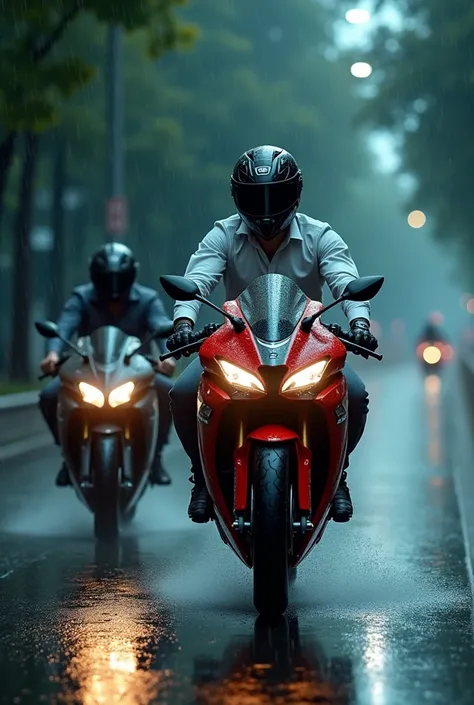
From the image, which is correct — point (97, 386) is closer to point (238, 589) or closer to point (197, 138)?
point (238, 589)

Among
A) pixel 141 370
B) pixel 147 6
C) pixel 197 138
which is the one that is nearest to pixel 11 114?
pixel 147 6

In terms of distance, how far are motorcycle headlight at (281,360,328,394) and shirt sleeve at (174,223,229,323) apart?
0.91m

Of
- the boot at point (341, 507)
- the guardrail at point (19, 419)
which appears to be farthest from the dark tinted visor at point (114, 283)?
the guardrail at point (19, 419)

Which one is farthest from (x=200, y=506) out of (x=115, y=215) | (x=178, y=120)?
(x=178, y=120)

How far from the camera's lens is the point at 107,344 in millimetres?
10055

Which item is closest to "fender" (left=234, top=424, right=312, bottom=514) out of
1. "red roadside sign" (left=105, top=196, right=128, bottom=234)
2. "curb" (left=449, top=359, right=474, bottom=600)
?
"curb" (left=449, top=359, right=474, bottom=600)

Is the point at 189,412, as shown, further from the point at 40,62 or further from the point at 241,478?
the point at 40,62

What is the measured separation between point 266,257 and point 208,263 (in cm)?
27

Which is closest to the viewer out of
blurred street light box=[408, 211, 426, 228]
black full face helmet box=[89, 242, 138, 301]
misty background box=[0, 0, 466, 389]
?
black full face helmet box=[89, 242, 138, 301]

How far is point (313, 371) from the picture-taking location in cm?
686

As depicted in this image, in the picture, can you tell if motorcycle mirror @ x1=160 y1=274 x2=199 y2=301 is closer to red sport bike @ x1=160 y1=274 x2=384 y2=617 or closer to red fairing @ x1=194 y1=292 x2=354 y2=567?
red sport bike @ x1=160 y1=274 x2=384 y2=617

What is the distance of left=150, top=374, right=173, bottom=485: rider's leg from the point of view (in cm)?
1055

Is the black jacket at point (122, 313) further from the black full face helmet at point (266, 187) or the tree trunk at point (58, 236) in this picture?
the tree trunk at point (58, 236)

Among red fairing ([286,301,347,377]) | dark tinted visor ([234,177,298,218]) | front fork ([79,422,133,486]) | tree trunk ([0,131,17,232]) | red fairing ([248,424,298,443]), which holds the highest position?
tree trunk ([0,131,17,232])
